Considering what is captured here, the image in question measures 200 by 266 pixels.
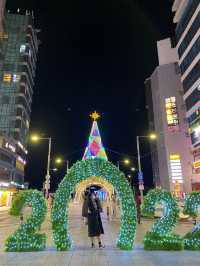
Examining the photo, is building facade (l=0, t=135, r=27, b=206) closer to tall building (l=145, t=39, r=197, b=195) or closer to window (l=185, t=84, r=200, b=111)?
tall building (l=145, t=39, r=197, b=195)

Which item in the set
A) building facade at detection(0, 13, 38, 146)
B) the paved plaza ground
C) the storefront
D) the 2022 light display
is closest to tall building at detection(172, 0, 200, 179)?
the storefront

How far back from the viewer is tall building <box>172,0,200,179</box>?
45031mm

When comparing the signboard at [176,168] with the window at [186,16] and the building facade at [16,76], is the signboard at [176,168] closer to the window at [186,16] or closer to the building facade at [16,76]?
the window at [186,16]

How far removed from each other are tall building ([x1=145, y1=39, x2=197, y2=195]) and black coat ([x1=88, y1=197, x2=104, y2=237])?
54.1m

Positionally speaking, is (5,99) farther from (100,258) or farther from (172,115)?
(100,258)

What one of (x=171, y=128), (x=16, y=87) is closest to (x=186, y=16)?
(x=171, y=128)

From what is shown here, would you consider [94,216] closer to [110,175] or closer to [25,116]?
[110,175]

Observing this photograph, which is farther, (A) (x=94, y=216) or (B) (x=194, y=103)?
(B) (x=194, y=103)

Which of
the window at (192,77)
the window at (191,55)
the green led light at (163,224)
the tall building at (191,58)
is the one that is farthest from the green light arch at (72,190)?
the window at (191,55)

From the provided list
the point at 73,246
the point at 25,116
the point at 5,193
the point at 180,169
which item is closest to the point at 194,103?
the point at 180,169

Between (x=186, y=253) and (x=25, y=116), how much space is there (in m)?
72.0

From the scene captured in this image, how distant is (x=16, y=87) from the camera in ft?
232

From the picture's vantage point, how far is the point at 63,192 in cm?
921

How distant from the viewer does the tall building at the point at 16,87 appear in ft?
215
